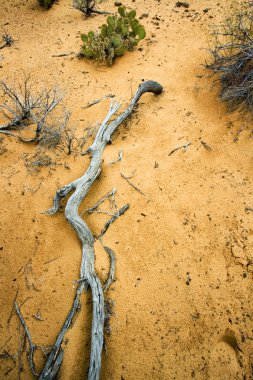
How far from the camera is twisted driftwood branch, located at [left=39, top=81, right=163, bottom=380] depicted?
5.41ft

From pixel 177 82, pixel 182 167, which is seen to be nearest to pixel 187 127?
pixel 182 167

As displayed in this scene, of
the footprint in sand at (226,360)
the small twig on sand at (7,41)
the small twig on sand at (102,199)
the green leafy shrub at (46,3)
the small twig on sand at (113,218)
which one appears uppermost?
the green leafy shrub at (46,3)

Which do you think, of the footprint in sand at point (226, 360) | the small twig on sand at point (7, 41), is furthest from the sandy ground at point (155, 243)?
the small twig on sand at point (7, 41)

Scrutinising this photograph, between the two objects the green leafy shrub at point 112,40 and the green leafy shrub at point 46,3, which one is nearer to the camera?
the green leafy shrub at point 112,40

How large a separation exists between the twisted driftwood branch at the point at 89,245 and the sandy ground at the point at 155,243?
0.30 feet

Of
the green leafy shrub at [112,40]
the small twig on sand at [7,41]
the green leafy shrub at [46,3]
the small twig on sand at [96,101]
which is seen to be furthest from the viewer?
the green leafy shrub at [46,3]

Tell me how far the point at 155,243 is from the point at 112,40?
11.7 feet

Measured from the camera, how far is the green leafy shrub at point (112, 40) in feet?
13.3

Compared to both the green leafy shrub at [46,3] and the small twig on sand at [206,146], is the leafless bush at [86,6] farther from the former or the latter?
the small twig on sand at [206,146]

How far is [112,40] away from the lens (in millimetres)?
4086

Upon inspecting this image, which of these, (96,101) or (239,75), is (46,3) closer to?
(96,101)

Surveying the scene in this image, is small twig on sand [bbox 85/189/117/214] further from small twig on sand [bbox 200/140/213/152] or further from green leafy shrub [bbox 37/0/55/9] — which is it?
green leafy shrub [bbox 37/0/55/9]

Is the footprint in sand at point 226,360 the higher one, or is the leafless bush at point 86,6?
the leafless bush at point 86,6

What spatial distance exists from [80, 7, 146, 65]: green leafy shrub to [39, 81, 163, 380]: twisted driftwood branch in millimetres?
1321
